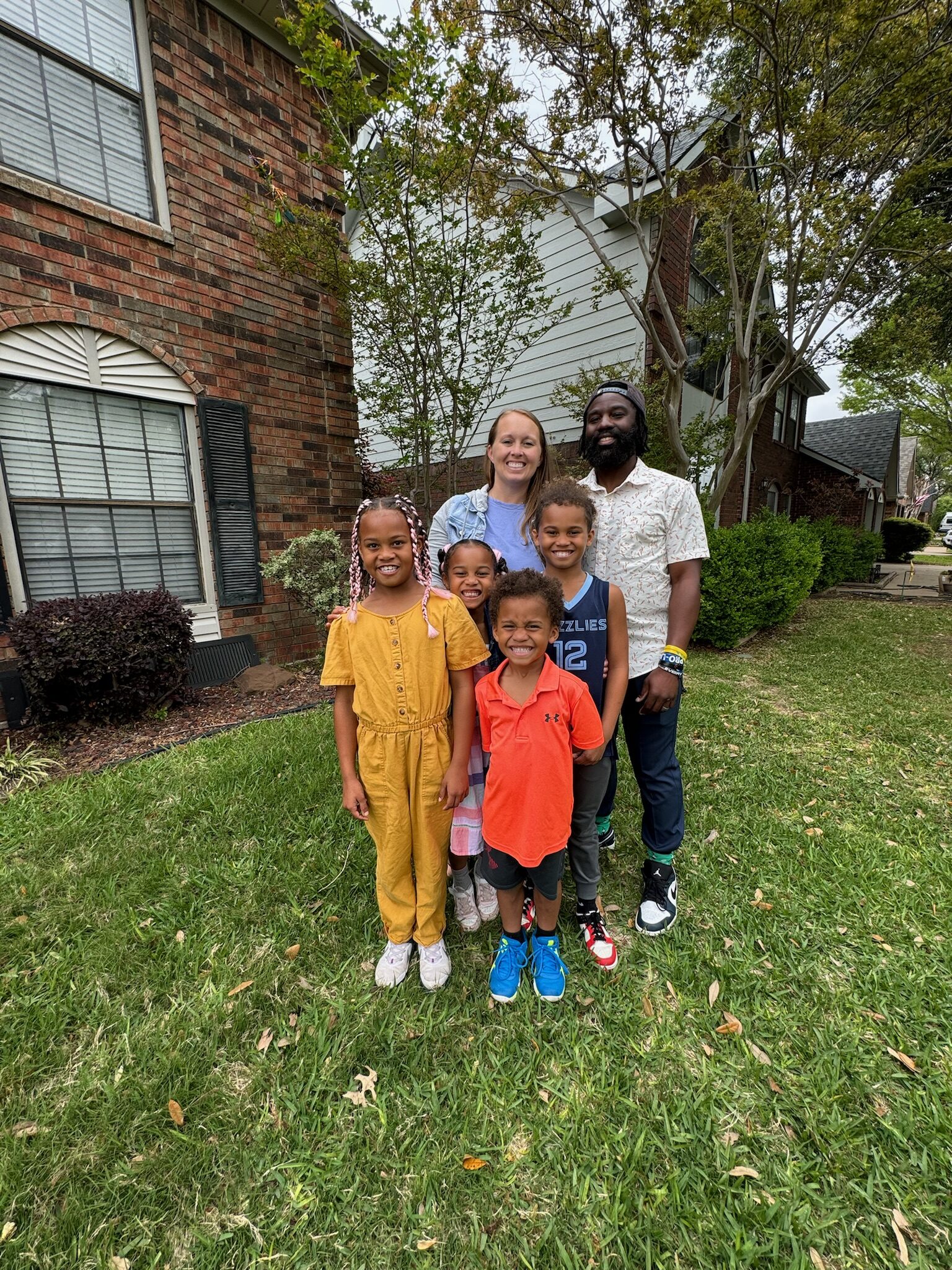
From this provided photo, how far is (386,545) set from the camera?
68.2 inches

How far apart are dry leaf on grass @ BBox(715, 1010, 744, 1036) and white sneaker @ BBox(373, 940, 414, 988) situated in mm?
1092

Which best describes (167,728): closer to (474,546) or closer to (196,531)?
(196,531)

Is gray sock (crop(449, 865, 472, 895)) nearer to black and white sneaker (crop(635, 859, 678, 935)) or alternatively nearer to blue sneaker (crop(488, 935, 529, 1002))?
Answer: blue sneaker (crop(488, 935, 529, 1002))

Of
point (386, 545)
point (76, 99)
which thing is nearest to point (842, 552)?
point (386, 545)

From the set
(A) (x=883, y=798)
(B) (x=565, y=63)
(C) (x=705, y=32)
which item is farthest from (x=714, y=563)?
(B) (x=565, y=63)

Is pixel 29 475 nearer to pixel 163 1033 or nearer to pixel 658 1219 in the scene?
pixel 163 1033

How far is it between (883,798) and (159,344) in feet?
20.9

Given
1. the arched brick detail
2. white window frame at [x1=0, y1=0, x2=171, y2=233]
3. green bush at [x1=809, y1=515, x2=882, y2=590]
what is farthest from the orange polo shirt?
green bush at [x1=809, y1=515, x2=882, y2=590]

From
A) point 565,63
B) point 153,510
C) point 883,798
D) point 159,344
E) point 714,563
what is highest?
point 565,63

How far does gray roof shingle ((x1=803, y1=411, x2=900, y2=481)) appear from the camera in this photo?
19.0 meters

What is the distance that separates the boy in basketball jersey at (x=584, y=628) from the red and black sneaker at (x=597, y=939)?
32 cm

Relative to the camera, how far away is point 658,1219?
4.41ft

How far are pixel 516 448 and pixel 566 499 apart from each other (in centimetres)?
33

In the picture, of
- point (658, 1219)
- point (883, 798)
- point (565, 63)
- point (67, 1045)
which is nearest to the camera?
point (658, 1219)
